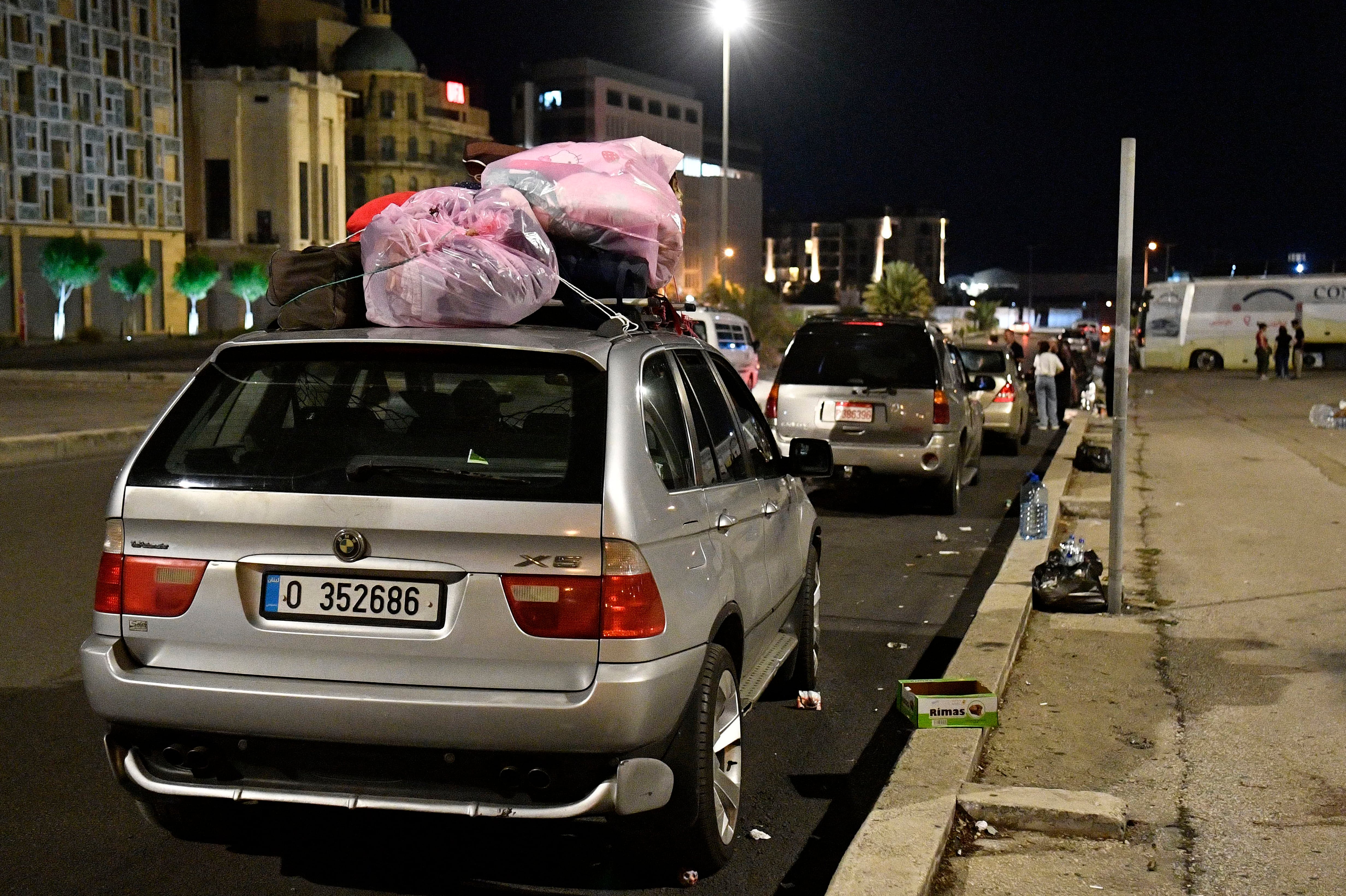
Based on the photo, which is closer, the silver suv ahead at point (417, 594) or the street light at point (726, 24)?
the silver suv ahead at point (417, 594)

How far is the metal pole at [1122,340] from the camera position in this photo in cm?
759

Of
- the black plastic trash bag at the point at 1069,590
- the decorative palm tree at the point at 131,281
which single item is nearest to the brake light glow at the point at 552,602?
the black plastic trash bag at the point at 1069,590

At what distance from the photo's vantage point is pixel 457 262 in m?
4.40

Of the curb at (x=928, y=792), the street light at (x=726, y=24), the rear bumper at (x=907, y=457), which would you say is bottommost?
the curb at (x=928, y=792)

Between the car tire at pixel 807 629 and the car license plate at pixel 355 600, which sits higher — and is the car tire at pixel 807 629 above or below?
below

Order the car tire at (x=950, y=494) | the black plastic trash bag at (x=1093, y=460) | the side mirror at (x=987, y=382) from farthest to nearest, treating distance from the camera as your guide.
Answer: the side mirror at (x=987, y=382), the black plastic trash bag at (x=1093, y=460), the car tire at (x=950, y=494)

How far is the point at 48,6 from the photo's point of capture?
6600 centimetres

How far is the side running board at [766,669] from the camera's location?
474 cm

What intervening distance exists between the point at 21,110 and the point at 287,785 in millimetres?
69342

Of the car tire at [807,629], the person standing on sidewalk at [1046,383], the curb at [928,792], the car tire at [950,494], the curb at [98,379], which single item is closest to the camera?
the curb at [928,792]

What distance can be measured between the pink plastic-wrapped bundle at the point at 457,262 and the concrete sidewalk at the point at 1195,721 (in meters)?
2.28

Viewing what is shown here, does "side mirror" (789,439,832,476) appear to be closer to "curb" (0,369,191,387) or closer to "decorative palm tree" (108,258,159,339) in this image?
"curb" (0,369,191,387)

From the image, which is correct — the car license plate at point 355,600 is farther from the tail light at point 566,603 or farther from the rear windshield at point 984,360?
the rear windshield at point 984,360

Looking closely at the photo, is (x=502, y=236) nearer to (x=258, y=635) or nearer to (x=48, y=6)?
(x=258, y=635)
